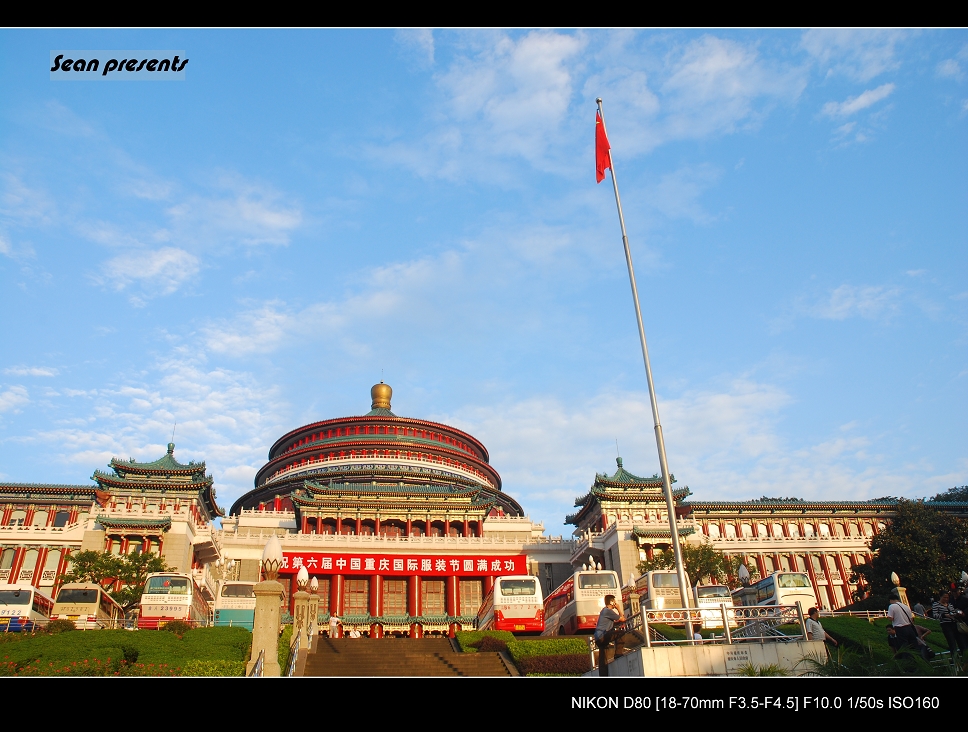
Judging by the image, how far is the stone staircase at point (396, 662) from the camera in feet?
77.9

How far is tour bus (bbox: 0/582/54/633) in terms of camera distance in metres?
28.8

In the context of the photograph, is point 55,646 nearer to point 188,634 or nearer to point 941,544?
point 188,634

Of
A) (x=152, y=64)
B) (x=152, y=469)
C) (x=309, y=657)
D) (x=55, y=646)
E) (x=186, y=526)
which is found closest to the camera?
(x=152, y=64)

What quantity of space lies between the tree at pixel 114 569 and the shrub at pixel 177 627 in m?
7.78

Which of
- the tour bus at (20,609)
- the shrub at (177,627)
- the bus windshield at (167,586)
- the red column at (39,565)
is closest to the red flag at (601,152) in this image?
the shrub at (177,627)

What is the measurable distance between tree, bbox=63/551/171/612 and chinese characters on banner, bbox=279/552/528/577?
12.1 m

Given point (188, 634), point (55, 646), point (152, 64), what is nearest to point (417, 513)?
point (188, 634)

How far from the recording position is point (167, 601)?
111 feet

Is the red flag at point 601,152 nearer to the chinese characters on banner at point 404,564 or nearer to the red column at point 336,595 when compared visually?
the chinese characters on banner at point 404,564

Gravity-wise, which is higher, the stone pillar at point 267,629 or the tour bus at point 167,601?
the tour bus at point 167,601
